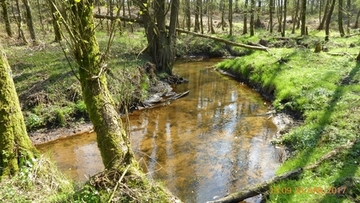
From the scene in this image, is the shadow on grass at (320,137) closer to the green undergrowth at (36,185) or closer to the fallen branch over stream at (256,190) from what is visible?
the fallen branch over stream at (256,190)

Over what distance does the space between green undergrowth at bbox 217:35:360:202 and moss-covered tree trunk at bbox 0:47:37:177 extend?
5081mm

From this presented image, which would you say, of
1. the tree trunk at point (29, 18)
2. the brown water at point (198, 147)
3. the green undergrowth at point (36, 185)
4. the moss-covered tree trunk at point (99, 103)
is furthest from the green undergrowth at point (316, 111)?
the tree trunk at point (29, 18)

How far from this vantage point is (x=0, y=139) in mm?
5598

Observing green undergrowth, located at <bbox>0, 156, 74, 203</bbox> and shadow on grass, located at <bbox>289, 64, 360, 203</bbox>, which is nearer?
green undergrowth, located at <bbox>0, 156, 74, 203</bbox>

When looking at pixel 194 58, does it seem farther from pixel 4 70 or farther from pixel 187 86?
pixel 4 70

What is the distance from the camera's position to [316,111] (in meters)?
10.5

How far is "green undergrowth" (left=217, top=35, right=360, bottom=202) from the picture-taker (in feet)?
19.8

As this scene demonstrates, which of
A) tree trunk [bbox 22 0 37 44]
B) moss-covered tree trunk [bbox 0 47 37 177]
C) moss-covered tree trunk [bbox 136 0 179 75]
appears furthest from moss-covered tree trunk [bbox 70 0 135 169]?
tree trunk [bbox 22 0 37 44]

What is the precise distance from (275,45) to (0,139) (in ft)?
81.8

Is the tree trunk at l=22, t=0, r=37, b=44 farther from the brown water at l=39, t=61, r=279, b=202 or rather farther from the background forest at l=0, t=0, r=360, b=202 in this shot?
the brown water at l=39, t=61, r=279, b=202

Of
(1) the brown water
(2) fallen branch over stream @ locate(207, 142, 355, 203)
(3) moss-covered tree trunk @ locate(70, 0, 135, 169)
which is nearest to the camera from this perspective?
(3) moss-covered tree trunk @ locate(70, 0, 135, 169)

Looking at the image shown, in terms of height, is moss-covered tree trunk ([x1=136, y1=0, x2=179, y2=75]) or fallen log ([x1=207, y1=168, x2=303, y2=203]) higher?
moss-covered tree trunk ([x1=136, y1=0, x2=179, y2=75])

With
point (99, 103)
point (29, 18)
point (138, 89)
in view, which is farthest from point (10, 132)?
point (29, 18)

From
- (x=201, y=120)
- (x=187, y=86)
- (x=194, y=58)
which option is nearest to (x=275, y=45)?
(x=194, y=58)
